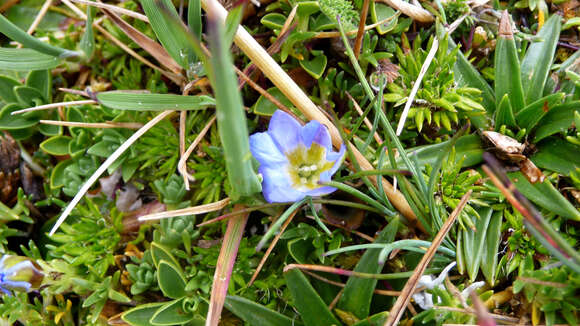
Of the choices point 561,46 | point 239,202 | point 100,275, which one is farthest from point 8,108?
point 561,46

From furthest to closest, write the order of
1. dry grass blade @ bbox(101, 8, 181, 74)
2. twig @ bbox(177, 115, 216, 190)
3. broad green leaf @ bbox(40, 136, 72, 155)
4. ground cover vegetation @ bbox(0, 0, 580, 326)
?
broad green leaf @ bbox(40, 136, 72, 155) → dry grass blade @ bbox(101, 8, 181, 74) → twig @ bbox(177, 115, 216, 190) → ground cover vegetation @ bbox(0, 0, 580, 326)

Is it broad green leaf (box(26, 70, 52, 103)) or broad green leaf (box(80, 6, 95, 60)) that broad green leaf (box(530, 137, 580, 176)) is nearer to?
broad green leaf (box(80, 6, 95, 60))

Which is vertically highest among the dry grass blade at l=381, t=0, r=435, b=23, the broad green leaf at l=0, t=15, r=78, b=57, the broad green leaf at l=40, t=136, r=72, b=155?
the dry grass blade at l=381, t=0, r=435, b=23

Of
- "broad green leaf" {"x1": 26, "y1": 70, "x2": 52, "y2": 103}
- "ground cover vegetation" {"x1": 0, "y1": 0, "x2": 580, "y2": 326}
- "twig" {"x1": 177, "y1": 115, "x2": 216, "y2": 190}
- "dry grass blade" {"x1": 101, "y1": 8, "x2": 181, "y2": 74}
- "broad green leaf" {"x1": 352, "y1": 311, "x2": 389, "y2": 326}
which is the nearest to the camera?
"broad green leaf" {"x1": 352, "y1": 311, "x2": 389, "y2": 326}

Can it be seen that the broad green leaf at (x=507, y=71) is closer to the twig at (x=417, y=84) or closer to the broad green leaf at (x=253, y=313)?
the twig at (x=417, y=84)

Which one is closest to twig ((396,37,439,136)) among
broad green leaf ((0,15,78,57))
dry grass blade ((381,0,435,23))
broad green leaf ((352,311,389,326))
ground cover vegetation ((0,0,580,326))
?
ground cover vegetation ((0,0,580,326))

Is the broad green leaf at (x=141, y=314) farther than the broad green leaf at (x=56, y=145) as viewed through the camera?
No

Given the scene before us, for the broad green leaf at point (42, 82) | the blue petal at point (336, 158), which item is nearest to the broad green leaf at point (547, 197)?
the blue petal at point (336, 158)
